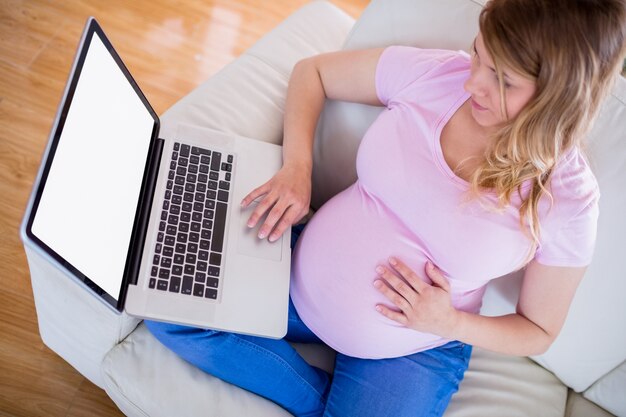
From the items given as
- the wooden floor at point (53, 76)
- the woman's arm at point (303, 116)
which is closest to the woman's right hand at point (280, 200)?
the woman's arm at point (303, 116)

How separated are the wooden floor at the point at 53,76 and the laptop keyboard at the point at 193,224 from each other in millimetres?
535

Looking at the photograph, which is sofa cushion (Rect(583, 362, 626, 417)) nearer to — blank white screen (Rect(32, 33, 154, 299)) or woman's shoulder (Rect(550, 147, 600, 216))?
woman's shoulder (Rect(550, 147, 600, 216))

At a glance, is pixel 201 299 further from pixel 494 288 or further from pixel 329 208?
pixel 494 288

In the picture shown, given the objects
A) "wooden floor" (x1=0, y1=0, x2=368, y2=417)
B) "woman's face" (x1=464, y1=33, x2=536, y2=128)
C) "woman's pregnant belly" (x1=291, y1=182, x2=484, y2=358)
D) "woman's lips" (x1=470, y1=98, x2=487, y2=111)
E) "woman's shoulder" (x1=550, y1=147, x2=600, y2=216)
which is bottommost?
"wooden floor" (x1=0, y1=0, x2=368, y2=417)

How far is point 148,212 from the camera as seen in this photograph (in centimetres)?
96

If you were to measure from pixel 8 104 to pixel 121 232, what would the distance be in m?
1.06

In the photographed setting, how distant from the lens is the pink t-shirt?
2.96ft

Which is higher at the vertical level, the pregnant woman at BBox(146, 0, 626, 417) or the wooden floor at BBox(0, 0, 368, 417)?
the pregnant woman at BBox(146, 0, 626, 417)

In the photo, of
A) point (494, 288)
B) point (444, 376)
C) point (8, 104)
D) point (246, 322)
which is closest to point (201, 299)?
point (246, 322)

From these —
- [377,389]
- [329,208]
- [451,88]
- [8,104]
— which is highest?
[451,88]

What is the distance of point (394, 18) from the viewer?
3.76ft

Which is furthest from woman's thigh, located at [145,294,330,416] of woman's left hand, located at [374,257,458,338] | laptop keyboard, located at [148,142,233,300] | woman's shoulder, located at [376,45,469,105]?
woman's shoulder, located at [376,45,469,105]

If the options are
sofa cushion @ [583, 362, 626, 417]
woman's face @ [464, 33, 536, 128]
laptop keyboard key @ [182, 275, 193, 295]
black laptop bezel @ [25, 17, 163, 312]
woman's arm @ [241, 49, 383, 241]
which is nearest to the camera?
black laptop bezel @ [25, 17, 163, 312]

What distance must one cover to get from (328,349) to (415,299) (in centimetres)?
29
